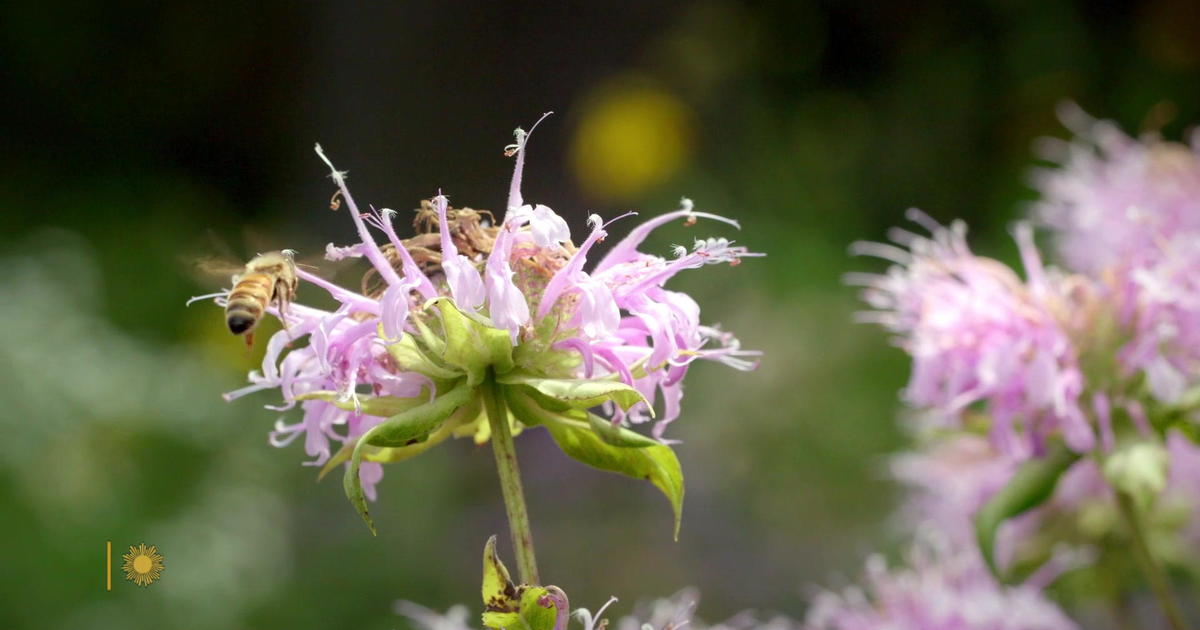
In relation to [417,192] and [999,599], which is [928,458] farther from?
[417,192]

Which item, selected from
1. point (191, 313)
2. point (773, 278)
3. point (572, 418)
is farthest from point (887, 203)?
point (572, 418)

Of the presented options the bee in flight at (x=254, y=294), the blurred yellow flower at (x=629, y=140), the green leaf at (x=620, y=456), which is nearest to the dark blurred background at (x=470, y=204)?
the blurred yellow flower at (x=629, y=140)

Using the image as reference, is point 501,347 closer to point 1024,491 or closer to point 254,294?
point 254,294

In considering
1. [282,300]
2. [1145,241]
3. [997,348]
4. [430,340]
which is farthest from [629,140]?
[430,340]

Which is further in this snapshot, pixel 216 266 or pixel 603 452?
pixel 216 266

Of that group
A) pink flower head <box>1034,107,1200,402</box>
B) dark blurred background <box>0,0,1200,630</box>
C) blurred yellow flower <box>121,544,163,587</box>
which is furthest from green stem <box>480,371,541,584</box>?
dark blurred background <box>0,0,1200,630</box>
